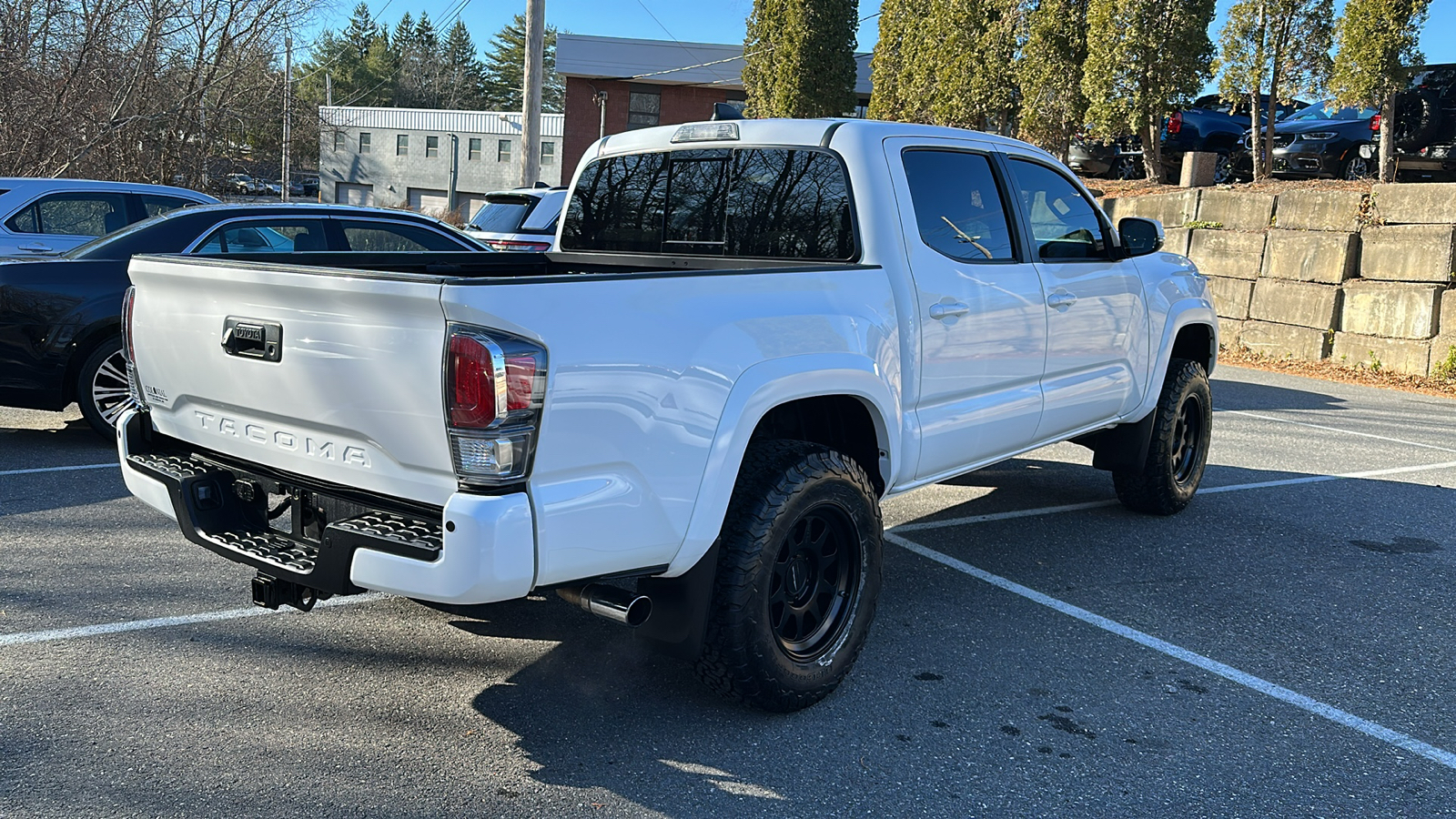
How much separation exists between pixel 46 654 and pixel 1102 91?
52.4ft

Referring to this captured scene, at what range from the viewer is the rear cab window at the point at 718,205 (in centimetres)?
434

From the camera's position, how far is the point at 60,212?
28.5 feet

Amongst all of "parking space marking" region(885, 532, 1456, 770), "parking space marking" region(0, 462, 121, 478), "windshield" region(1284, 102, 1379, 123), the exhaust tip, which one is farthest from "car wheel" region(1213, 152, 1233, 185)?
the exhaust tip

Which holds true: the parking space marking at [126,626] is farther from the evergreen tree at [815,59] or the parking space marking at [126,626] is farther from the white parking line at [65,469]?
the evergreen tree at [815,59]

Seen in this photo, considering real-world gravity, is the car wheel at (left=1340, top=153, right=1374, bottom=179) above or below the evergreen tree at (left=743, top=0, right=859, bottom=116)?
below

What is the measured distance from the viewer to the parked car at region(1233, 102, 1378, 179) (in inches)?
650

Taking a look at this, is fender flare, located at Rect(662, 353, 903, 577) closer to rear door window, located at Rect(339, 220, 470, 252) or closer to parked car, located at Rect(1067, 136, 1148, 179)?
rear door window, located at Rect(339, 220, 470, 252)

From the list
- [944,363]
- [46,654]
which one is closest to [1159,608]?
[944,363]

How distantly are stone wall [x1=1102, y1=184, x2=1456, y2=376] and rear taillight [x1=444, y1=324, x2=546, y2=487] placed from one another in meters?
12.7

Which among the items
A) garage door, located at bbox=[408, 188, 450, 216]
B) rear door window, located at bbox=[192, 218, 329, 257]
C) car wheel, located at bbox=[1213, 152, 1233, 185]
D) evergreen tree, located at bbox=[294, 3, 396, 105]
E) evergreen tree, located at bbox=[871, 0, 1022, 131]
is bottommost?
rear door window, located at bbox=[192, 218, 329, 257]

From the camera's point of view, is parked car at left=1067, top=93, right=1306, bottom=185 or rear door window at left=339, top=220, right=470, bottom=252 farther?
parked car at left=1067, top=93, right=1306, bottom=185

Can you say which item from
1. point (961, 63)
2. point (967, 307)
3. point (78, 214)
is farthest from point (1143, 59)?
point (78, 214)

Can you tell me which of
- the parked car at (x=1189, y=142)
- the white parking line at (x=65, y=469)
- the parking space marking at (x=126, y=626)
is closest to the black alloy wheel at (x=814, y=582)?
the parking space marking at (x=126, y=626)

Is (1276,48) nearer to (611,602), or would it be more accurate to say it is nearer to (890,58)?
(890,58)
